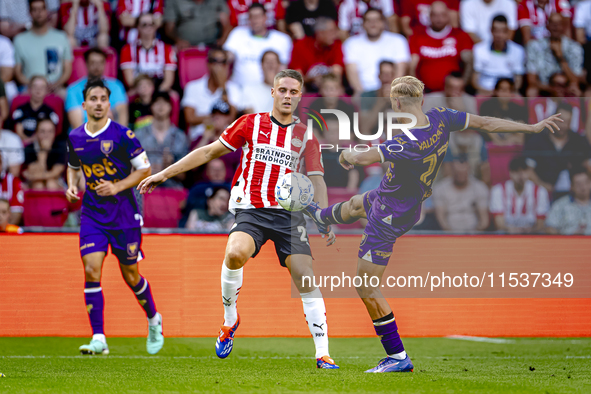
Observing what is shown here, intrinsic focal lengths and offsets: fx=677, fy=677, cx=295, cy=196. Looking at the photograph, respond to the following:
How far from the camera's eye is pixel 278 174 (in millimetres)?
5395

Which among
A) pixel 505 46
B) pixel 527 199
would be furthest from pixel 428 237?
pixel 505 46

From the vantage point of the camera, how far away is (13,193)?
8.48m

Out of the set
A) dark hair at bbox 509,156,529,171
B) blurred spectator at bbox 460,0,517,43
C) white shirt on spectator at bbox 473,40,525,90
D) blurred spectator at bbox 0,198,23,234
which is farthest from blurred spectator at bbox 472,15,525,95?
blurred spectator at bbox 0,198,23,234

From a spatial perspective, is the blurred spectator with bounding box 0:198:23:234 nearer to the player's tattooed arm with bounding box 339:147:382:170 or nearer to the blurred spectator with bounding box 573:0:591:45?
the player's tattooed arm with bounding box 339:147:382:170

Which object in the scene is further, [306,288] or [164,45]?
[164,45]

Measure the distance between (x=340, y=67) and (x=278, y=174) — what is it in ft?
17.4

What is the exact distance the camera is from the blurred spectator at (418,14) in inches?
440

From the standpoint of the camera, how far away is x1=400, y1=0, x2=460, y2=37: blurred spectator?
11.2 metres

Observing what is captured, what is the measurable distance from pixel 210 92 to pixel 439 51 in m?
3.65

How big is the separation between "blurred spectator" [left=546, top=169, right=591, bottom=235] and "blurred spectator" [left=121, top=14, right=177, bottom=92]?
5.83 meters

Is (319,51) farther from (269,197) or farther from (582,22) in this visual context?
(269,197)

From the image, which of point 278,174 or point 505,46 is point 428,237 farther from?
point 505,46

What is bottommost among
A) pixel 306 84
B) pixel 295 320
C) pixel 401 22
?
pixel 295 320

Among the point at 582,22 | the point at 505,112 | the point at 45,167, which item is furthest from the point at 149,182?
the point at 582,22
